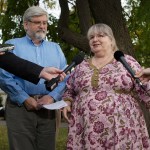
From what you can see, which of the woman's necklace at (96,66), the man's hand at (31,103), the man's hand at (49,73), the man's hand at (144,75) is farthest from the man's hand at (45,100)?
the man's hand at (49,73)

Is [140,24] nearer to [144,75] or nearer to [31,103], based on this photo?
[31,103]

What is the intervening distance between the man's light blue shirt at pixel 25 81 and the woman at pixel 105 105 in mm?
270

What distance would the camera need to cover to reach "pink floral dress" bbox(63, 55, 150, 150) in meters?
4.85

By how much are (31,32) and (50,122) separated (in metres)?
0.92

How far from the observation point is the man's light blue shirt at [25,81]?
499 cm

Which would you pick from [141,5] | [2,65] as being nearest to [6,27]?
[141,5]

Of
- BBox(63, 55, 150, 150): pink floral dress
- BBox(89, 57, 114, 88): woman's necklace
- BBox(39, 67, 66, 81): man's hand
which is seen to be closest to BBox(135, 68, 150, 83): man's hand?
BBox(63, 55, 150, 150): pink floral dress

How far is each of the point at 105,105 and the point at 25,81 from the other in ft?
2.72

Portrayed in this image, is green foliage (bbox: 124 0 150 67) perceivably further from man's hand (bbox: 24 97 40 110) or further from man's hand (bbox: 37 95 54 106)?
man's hand (bbox: 24 97 40 110)

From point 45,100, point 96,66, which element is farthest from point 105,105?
point 45,100

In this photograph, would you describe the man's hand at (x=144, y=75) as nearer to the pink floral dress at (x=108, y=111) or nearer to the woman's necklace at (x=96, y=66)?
the pink floral dress at (x=108, y=111)

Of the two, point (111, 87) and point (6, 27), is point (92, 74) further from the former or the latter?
point (6, 27)

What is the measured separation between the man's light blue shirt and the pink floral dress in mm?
315

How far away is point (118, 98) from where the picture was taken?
4.88 m
